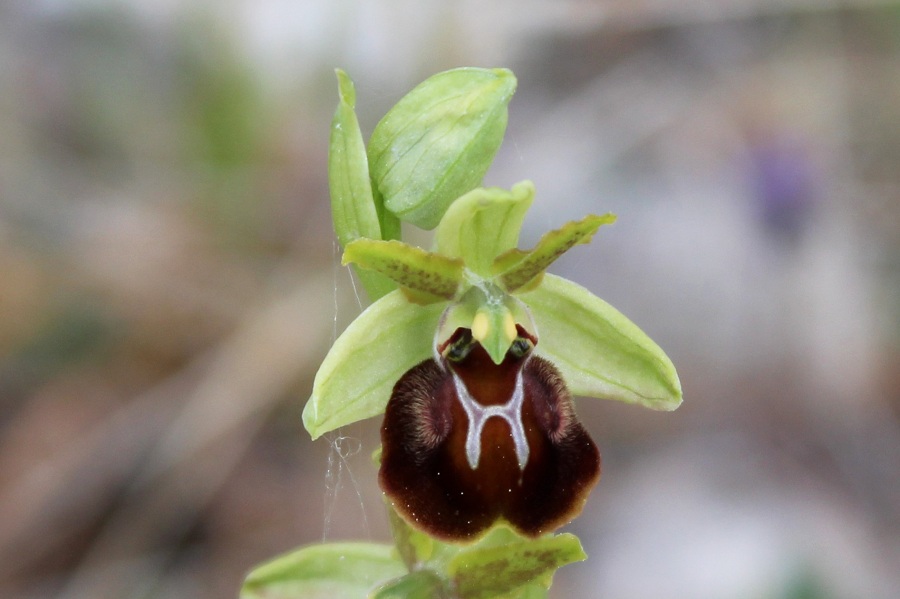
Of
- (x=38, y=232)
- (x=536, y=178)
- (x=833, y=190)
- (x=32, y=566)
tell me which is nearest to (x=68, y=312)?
(x=38, y=232)

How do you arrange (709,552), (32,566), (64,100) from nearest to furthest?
(32,566), (709,552), (64,100)

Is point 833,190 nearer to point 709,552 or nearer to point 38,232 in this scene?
point 709,552

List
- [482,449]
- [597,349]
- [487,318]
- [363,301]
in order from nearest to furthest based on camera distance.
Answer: [482,449], [487,318], [597,349], [363,301]

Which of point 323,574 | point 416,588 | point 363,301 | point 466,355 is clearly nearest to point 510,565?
point 416,588

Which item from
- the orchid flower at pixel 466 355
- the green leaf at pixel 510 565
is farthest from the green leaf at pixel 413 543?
the green leaf at pixel 510 565

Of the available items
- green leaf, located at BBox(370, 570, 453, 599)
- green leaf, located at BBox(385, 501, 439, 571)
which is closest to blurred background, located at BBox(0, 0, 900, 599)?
green leaf, located at BBox(385, 501, 439, 571)

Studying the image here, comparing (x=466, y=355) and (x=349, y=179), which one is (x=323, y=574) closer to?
(x=466, y=355)
